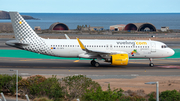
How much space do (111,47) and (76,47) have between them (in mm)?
4916

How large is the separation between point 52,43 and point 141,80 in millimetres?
14105

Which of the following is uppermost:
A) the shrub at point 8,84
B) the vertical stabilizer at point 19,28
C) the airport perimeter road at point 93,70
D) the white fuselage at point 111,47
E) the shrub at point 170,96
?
the vertical stabilizer at point 19,28

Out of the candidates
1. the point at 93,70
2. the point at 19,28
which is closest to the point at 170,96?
the point at 93,70

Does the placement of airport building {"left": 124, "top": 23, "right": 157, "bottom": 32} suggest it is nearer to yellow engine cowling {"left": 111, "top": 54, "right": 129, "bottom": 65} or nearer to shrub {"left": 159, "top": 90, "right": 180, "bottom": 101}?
yellow engine cowling {"left": 111, "top": 54, "right": 129, "bottom": 65}

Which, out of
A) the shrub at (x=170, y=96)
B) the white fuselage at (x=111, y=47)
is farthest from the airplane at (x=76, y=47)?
the shrub at (x=170, y=96)

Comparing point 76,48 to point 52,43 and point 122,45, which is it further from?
point 122,45

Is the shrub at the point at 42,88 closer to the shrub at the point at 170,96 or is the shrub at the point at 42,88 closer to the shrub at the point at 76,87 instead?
the shrub at the point at 76,87

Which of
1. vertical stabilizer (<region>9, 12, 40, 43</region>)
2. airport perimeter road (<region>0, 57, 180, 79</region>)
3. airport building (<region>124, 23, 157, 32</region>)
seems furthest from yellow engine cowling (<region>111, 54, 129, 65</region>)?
airport building (<region>124, 23, 157, 32</region>)

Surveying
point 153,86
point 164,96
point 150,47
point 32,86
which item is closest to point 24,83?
point 32,86

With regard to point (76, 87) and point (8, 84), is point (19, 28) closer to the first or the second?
point (8, 84)

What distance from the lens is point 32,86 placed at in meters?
20.0

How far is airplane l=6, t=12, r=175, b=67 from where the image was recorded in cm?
3450

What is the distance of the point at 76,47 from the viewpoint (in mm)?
35000

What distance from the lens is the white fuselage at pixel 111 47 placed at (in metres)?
35.0
